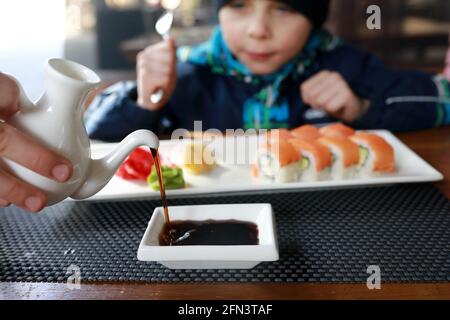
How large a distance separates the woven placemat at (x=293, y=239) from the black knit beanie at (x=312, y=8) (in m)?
0.62

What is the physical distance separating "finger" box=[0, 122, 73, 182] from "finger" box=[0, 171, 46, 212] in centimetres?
3

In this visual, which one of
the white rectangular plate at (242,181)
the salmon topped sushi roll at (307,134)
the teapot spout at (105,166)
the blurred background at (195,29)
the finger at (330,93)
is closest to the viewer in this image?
the teapot spout at (105,166)

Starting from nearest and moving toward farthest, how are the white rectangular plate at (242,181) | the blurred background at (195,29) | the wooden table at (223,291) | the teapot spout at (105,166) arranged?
the wooden table at (223,291) < the teapot spout at (105,166) < the white rectangular plate at (242,181) < the blurred background at (195,29)

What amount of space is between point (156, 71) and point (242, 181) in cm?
50

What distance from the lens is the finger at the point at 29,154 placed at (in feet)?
1.93

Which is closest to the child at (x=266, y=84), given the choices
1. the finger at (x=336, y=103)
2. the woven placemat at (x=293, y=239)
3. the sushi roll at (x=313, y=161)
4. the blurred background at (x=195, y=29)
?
the finger at (x=336, y=103)

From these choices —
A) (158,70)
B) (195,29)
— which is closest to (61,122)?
(158,70)

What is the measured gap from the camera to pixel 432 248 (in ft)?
2.25

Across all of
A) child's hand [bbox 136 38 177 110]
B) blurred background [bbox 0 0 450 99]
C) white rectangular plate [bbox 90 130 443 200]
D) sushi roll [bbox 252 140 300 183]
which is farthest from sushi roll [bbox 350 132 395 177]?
blurred background [bbox 0 0 450 99]

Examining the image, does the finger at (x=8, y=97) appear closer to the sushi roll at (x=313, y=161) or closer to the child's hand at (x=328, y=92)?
the sushi roll at (x=313, y=161)

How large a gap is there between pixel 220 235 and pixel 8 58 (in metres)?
2.43

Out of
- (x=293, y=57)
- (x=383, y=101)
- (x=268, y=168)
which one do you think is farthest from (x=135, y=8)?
(x=268, y=168)

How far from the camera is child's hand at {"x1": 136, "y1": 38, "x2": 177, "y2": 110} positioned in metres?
1.35
